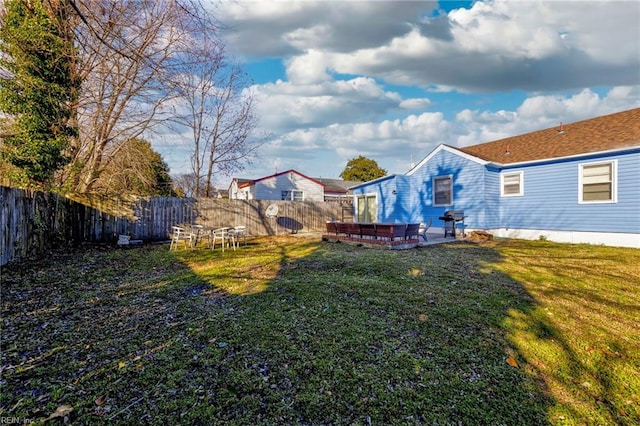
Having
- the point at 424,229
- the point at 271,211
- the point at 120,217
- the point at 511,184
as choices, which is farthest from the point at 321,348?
the point at 511,184

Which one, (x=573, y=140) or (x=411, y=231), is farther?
(x=573, y=140)

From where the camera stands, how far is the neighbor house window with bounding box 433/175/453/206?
46.4 ft

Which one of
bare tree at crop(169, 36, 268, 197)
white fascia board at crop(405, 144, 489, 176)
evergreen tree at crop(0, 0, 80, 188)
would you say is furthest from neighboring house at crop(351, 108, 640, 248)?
evergreen tree at crop(0, 0, 80, 188)

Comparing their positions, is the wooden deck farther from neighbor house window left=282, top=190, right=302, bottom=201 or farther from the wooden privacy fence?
neighbor house window left=282, top=190, right=302, bottom=201

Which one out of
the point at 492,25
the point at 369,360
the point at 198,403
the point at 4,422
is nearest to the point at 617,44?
the point at 492,25

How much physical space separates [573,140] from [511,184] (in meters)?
2.63

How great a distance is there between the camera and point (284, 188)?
1067 inches

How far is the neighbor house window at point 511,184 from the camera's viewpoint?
12.5 m

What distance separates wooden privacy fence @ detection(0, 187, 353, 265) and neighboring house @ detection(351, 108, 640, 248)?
5342mm

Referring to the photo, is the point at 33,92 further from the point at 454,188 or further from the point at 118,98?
the point at 454,188

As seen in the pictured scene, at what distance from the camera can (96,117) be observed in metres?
10.6

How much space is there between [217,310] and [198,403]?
1872 mm

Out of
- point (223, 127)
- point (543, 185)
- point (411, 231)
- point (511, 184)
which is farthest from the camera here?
Answer: point (223, 127)

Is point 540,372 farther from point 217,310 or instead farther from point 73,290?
point 73,290
